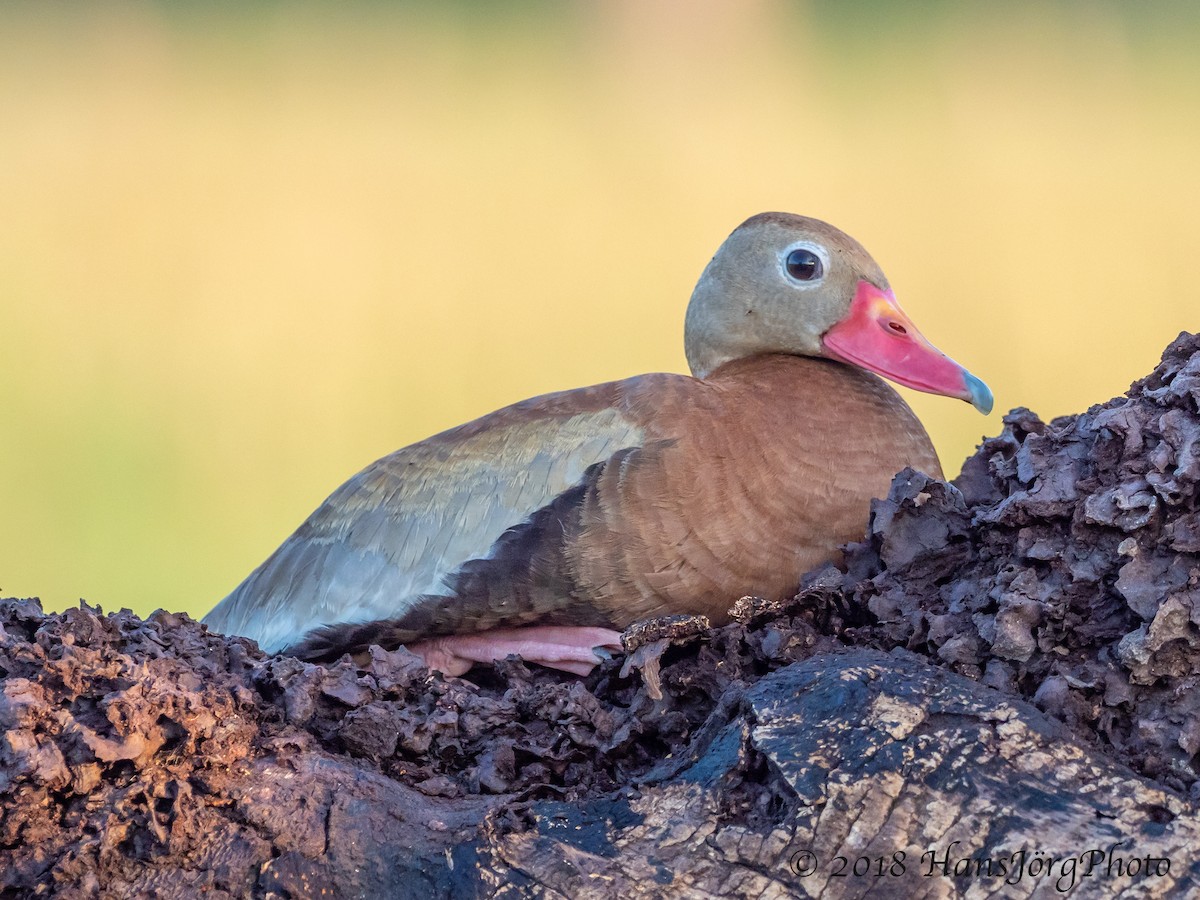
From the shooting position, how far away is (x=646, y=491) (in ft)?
9.37

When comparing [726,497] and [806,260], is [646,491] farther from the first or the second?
[806,260]

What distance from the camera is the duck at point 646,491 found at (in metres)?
2.84

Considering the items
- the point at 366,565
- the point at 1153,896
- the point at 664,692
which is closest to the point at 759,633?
the point at 664,692

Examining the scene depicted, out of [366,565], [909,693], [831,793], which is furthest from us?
[366,565]

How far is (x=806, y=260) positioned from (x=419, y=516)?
3.78ft

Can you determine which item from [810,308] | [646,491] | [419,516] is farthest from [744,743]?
[810,308]

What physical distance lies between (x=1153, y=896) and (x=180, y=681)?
1.29m

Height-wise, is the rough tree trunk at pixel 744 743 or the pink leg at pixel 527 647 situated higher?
the rough tree trunk at pixel 744 743

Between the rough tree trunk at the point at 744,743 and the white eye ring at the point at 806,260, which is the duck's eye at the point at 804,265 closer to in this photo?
the white eye ring at the point at 806,260

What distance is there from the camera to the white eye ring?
3271 mm

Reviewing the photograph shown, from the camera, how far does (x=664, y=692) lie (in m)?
1.99

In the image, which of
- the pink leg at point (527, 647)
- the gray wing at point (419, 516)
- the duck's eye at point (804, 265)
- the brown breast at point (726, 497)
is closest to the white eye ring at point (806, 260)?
the duck's eye at point (804, 265)

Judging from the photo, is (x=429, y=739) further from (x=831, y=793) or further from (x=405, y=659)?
(x=831, y=793)

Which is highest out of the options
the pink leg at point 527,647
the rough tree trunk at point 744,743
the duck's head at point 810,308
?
the duck's head at point 810,308
